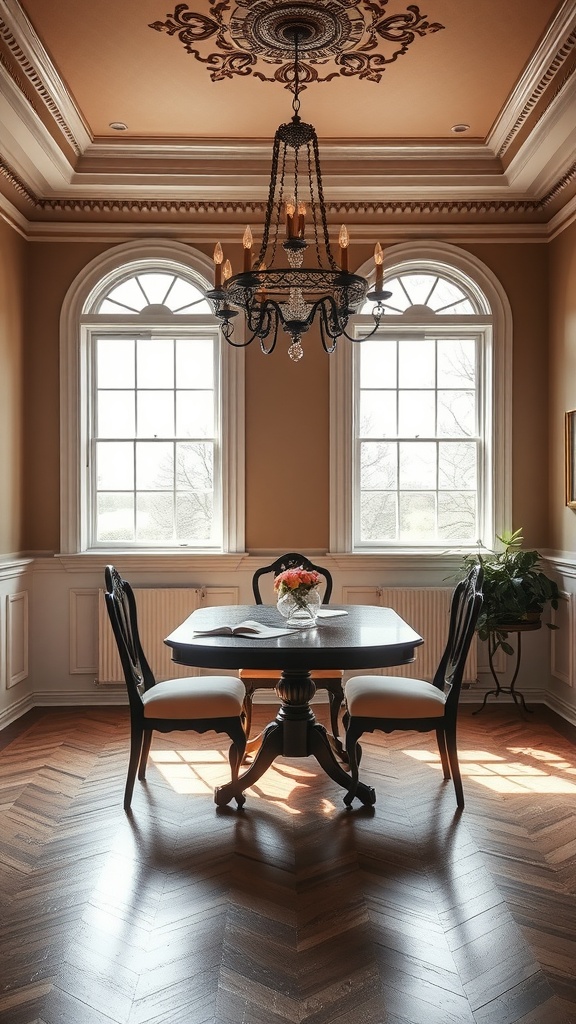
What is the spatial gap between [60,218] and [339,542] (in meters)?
2.92

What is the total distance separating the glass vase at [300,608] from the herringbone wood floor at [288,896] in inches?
31.3

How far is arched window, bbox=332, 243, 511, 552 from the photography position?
Result: 5898 millimetres

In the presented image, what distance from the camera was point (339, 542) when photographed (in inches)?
226

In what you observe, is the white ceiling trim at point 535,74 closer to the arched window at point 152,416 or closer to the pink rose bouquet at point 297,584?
the arched window at point 152,416

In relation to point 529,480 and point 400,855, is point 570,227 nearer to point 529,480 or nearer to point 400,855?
point 529,480

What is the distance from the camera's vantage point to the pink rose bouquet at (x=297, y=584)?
3736mm

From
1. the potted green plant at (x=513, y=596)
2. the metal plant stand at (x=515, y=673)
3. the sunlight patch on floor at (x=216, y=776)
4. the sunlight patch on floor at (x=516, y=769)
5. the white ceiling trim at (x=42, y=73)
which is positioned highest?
the white ceiling trim at (x=42, y=73)

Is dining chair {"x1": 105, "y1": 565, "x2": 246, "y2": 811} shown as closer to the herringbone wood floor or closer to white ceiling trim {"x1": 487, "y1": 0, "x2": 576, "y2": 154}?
the herringbone wood floor

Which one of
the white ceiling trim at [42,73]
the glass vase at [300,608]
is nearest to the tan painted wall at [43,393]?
the white ceiling trim at [42,73]

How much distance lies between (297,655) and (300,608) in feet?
2.09

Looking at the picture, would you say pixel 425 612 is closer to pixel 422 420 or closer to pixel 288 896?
pixel 422 420

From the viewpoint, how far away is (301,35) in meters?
3.80

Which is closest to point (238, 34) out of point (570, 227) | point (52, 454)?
point (570, 227)

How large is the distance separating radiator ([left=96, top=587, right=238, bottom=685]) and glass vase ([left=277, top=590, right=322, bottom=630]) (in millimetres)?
1907
